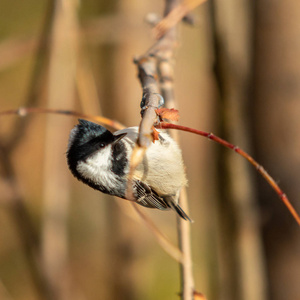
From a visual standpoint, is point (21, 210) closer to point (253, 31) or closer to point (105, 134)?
point (105, 134)

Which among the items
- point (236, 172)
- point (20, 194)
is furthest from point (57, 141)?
point (236, 172)

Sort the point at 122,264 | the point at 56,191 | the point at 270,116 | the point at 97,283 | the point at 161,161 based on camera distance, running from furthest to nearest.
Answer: the point at 97,283, the point at 122,264, the point at 56,191, the point at 270,116, the point at 161,161

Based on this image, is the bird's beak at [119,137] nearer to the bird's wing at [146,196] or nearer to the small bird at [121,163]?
the small bird at [121,163]

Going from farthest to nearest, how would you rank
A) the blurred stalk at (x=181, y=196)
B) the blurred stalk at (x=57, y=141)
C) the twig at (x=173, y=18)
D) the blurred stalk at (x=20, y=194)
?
1. the blurred stalk at (x=20, y=194)
2. the blurred stalk at (x=57, y=141)
3. the twig at (x=173, y=18)
4. the blurred stalk at (x=181, y=196)

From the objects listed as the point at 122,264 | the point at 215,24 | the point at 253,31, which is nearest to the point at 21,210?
the point at 122,264

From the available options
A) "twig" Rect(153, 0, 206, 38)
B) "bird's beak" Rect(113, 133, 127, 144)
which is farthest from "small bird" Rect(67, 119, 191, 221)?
"twig" Rect(153, 0, 206, 38)

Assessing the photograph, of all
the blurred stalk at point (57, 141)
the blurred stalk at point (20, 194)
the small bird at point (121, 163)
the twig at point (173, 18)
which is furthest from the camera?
the blurred stalk at point (20, 194)

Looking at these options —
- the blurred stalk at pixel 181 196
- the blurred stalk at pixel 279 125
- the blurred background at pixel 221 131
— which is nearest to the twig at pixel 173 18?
the blurred stalk at pixel 181 196
